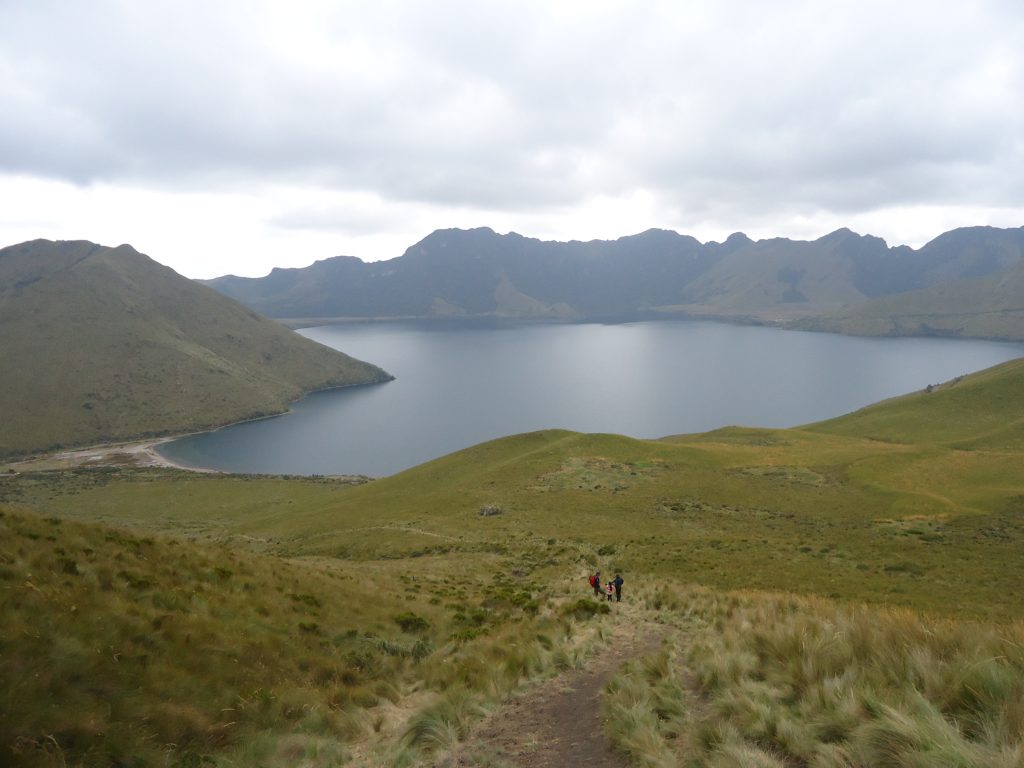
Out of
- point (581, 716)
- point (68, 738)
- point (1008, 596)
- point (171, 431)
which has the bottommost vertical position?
point (171, 431)

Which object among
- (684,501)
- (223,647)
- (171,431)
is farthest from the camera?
(171,431)

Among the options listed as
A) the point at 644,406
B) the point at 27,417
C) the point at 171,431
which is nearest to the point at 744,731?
the point at 644,406

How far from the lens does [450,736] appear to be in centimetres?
856

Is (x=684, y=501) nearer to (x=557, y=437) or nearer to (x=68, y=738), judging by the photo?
(x=557, y=437)

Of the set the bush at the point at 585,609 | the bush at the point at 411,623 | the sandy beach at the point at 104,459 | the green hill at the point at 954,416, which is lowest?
the sandy beach at the point at 104,459

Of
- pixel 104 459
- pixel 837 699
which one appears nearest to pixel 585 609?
pixel 837 699

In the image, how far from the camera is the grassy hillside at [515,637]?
7020 millimetres

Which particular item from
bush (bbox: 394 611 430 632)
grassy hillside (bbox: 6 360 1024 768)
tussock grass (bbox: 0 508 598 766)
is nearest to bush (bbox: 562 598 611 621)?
grassy hillside (bbox: 6 360 1024 768)

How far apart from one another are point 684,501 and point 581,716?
1426 inches

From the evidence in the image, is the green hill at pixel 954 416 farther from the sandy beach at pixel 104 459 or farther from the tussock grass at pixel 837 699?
the sandy beach at pixel 104 459

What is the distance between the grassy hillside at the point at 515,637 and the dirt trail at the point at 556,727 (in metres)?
0.35

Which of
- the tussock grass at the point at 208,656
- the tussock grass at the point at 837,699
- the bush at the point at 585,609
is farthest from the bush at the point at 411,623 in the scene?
the tussock grass at the point at 837,699

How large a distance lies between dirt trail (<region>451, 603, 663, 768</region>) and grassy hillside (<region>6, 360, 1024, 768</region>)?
352 mm

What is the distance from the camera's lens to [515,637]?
47.3 ft
